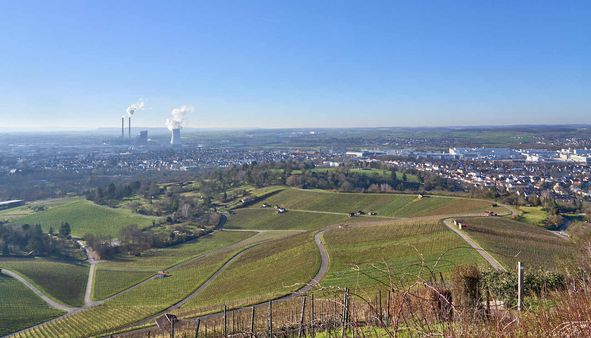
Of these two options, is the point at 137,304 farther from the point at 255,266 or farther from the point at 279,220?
the point at 279,220

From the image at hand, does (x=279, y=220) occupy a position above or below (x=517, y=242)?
below

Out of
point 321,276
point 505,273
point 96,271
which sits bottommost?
point 96,271

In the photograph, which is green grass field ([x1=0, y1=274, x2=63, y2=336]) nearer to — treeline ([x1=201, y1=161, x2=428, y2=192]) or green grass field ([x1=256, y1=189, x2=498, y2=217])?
green grass field ([x1=256, y1=189, x2=498, y2=217])

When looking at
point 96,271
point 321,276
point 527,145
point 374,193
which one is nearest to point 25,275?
point 96,271

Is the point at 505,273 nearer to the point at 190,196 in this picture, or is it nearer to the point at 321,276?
the point at 321,276

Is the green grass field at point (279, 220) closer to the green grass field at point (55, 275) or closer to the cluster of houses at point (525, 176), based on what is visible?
the green grass field at point (55, 275)

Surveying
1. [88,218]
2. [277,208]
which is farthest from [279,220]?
[88,218]
